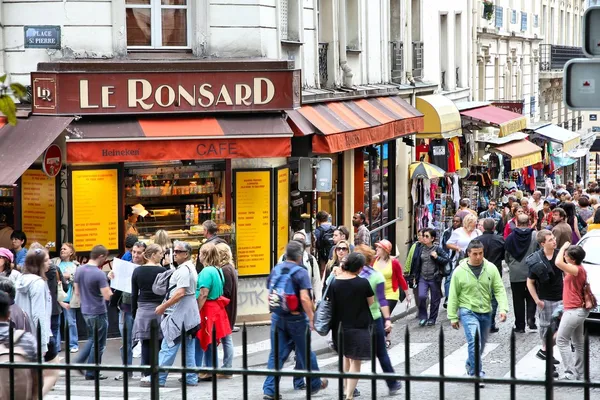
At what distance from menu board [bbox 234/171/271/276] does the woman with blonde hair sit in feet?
13.4

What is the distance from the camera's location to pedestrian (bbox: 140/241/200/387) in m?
12.5

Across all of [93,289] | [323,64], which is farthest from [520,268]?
[323,64]

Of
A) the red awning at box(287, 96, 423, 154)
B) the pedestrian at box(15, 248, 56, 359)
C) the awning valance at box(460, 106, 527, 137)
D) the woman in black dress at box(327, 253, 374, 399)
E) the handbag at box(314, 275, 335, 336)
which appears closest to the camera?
the woman in black dress at box(327, 253, 374, 399)

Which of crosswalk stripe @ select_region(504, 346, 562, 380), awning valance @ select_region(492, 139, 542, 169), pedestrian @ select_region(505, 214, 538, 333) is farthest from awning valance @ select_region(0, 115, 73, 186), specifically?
awning valance @ select_region(492, 139, 542, 169)

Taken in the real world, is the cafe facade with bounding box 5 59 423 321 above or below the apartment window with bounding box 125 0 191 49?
below

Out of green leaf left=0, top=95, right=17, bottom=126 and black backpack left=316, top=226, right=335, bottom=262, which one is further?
black backpack left=316, top=226, right=335, bottom=262

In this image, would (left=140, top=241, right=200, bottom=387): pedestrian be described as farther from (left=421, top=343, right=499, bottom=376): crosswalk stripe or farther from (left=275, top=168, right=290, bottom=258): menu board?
(left=275, top=168, right=290, bottom=258): menu board

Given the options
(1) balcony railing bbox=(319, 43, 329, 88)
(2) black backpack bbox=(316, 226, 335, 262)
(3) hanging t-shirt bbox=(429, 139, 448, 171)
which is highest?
(1) balcony railing bbox=(319, 43, 329, 88)

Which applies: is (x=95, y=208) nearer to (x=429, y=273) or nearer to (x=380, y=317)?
(x=429, y=273)

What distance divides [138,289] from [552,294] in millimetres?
4613

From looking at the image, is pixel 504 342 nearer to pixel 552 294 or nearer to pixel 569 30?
pixel 552 294

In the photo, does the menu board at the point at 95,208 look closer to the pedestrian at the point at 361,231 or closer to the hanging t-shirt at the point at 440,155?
the pedestrian at the point at 361,231

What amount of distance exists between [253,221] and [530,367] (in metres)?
5.38

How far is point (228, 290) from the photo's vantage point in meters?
13.6
